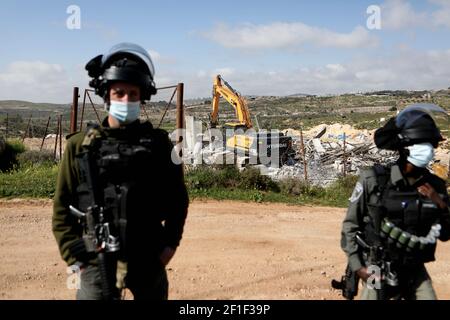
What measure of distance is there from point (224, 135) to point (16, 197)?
12.2 m

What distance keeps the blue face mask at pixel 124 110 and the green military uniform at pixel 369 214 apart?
171 cm

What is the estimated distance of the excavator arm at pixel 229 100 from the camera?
20.4 meters

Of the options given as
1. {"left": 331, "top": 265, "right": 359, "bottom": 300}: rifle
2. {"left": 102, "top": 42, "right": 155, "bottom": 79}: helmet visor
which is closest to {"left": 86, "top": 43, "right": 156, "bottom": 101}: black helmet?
{"left": 102, "top": 42, "right": 155, "bottom": 79}: helmet visor

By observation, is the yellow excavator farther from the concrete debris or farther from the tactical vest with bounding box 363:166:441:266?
the tactical vest with bounding box 363:166:441:266

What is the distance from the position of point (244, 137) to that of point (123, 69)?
16.6 m

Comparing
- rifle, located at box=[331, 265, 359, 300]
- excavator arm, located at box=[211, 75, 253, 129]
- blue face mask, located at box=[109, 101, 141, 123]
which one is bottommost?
rifle, located at box=[331, 265, 359, 300]

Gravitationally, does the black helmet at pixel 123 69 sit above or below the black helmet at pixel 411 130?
above

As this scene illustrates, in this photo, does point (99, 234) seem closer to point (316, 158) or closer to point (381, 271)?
point (381, 271)

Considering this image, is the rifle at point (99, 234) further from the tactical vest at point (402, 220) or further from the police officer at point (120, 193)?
the tactical vest at point (402, 220)

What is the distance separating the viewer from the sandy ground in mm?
5336

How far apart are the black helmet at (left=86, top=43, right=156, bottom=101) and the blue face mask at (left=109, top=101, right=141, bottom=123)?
12 centimetres

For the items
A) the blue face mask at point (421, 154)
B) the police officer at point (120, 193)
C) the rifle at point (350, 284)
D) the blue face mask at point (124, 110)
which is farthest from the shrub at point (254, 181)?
the blue face mask at point (124, 110)

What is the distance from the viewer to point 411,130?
2.92 meters
